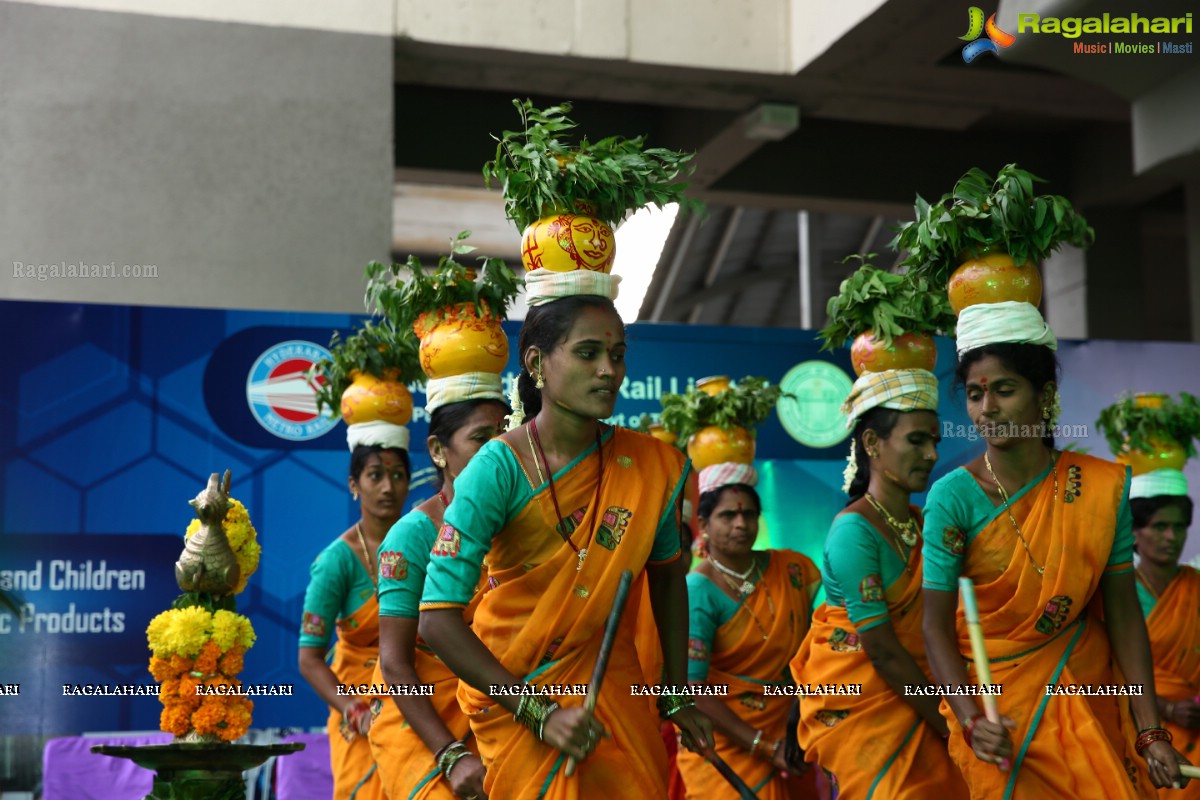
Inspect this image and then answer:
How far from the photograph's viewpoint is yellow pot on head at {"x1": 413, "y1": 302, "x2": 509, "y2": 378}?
16.4ft

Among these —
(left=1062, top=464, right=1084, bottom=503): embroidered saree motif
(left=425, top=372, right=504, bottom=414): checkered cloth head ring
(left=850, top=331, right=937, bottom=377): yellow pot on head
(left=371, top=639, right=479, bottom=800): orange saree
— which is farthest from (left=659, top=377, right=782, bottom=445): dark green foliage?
(left=1062, top=464, right=1084, bottom=503): embroidered saree motif

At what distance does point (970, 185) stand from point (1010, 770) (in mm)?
1750

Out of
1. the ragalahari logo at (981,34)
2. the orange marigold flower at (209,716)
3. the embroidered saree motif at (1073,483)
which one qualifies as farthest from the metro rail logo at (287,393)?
the embroidered saree motif at (1073,483)

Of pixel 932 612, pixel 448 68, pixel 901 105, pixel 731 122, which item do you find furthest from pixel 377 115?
pixel 932 612

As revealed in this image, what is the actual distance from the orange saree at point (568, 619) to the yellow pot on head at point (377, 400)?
2544 millimetres

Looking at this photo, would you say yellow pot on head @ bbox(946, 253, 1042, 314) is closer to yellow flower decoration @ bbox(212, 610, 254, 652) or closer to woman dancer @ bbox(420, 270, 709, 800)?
woman dancer @ bbox(420, 270, 709, 800)

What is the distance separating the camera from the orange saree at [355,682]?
5.66 metres

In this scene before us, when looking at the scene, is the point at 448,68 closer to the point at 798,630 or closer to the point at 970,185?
the point at 798,630

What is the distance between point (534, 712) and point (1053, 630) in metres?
1.58

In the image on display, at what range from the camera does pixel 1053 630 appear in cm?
402

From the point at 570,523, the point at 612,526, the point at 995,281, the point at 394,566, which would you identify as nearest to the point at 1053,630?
the point at 995,281

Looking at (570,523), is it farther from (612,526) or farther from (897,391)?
(897,391)

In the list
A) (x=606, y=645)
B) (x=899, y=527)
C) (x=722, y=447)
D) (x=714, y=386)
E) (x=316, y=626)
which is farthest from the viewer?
(x=714, y=386)

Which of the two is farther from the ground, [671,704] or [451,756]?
[671,704]
